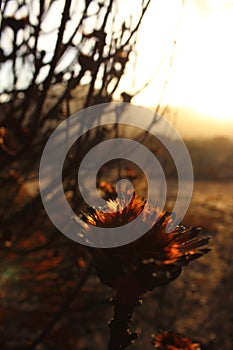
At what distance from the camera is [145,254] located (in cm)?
115

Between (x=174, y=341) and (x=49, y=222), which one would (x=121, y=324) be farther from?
(x=49, y=222)

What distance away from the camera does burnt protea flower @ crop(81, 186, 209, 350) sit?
1.11 m

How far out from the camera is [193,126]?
5256 centimetres

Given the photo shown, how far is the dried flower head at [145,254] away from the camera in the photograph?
1.12 m

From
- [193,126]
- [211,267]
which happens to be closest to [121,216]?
[211,267]

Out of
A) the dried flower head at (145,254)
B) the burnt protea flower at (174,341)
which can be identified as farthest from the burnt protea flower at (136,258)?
the burnt protea flower at (174,341)

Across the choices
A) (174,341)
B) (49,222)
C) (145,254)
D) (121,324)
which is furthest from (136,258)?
(49,222)

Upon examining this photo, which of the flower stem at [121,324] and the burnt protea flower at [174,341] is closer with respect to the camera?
the flower stem at [121,324]

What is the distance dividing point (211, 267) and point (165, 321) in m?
3.47

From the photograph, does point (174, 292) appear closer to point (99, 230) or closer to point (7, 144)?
point (7, 144)

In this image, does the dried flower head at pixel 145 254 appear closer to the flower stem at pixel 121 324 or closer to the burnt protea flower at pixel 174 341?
the flower stem at pixel 121 324

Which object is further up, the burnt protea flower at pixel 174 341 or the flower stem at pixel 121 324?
the flower stem at pixel 121 324

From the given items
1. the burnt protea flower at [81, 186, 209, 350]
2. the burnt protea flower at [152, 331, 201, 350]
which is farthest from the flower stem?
the burnt protea flower at [152, 331, 201, 350]

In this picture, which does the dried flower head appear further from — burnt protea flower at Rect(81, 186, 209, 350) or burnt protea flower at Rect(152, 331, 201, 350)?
burnt protea flower at Rect(152, 331, 201, 350)
